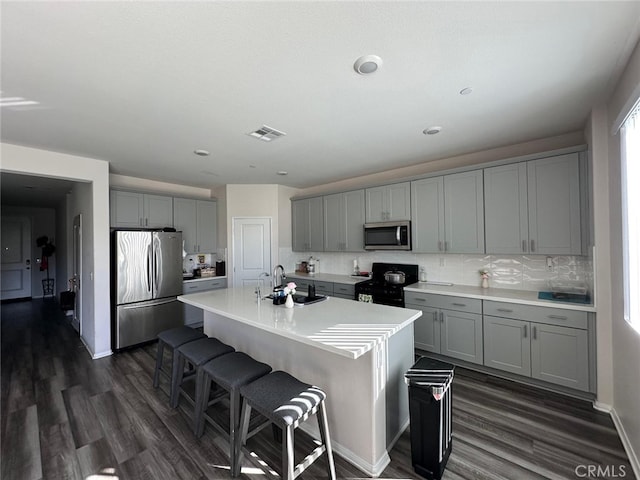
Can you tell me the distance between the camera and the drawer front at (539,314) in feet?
7.95

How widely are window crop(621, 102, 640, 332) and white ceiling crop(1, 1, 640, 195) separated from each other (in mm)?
439

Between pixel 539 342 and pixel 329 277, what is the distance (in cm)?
294

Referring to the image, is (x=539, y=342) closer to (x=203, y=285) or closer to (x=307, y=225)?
(x=307, y=225)

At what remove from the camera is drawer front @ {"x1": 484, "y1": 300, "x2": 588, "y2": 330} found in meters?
2.42

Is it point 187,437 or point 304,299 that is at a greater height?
point 304,299

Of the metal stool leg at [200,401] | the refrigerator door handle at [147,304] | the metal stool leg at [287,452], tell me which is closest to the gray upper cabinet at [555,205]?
the metal stool leg at [287,452]

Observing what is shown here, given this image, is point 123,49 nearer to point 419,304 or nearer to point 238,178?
point 238,178

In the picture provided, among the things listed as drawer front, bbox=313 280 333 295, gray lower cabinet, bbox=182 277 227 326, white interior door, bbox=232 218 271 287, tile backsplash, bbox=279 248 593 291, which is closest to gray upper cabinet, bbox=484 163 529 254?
tile backsplash, bbox=279 248 593 291

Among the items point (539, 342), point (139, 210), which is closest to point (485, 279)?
point (539, 342)

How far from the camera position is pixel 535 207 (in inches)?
111

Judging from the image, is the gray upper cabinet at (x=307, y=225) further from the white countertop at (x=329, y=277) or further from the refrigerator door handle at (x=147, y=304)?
the refrigerator door handle at (x=147, y=304)

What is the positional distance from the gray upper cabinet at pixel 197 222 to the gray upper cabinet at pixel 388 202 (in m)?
3.04

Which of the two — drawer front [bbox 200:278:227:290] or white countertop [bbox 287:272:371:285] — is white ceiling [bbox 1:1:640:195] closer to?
white countertop [bbox 287:272:371:285]

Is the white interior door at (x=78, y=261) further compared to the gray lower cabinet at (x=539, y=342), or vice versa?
the white interior door at (x=78, y=261)
